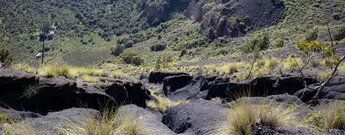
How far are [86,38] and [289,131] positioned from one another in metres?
102

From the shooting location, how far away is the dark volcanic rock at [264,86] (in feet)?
76.6

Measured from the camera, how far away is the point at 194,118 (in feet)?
44.4

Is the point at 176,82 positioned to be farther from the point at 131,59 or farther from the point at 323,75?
the point at 131,59

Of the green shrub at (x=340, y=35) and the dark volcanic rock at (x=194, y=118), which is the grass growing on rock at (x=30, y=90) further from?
the green shrub at (x=340, y=35)

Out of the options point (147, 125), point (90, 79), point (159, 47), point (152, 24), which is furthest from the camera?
point (152, 24)

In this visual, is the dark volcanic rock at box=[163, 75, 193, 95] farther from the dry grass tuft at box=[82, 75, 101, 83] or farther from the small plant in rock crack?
the small plant in rock crack

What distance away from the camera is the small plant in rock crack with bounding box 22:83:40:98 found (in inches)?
644

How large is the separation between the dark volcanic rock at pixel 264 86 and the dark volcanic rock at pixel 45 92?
6.82 metres

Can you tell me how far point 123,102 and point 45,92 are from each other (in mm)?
4335

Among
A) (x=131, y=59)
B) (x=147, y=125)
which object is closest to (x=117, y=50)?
(x=131, y=59)

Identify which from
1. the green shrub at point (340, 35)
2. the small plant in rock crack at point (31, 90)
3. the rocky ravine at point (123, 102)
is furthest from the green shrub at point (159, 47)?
the small plant in rock crack at point (31, 90)

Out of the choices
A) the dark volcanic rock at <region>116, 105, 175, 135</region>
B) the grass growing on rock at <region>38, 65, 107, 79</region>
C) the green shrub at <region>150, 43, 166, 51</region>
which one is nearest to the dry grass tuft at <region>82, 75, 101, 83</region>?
the grass growing on rock at <region>38, 65, 107, 79</region>

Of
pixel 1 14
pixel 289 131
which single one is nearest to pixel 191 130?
pixel 289 131

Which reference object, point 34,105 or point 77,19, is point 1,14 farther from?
point 34,105
